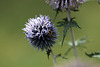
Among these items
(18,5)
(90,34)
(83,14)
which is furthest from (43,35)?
(18,5)

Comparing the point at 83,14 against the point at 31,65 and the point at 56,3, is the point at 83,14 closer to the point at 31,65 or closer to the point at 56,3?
the point at 31,65

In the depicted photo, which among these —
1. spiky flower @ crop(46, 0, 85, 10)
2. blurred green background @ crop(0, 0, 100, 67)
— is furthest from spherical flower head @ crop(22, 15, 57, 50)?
blurred green background @ crop(0, 0, 100, 67)

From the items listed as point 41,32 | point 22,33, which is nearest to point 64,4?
point 41,32

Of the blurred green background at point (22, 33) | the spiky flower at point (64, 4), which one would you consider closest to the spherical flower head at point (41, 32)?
the spiky flower at point (64, 4)

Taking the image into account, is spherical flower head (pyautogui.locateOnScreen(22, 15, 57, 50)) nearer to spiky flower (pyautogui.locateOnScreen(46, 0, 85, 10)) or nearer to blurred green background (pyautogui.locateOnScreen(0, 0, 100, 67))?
spiky flower (pyautogui.locateOnScreen(46, 0, 85, 10))

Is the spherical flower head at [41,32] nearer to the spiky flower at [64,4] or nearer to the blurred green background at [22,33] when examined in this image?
the spiky flower at [64,4]

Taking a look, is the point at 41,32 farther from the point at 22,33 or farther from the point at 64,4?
the point at 22,33
